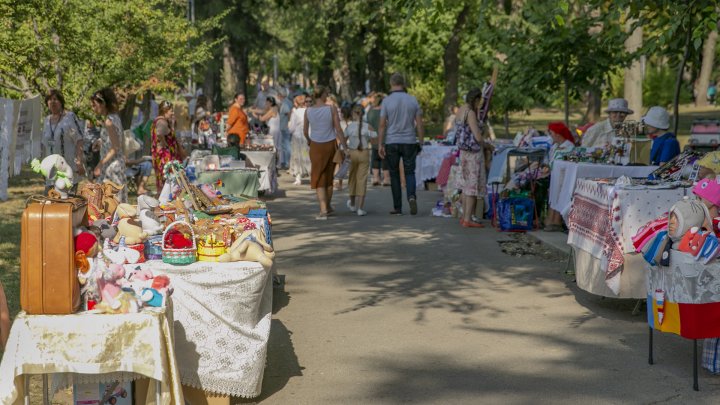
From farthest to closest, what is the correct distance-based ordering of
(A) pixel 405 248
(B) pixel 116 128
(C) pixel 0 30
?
(C) pixel 0 30 → (A) pixel 405 248 → (B) pixel 116 128

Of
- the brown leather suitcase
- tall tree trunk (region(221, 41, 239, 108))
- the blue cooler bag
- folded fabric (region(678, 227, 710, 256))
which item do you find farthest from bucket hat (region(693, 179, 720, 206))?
tall tree trunk (region(221, 41, 239, 108))

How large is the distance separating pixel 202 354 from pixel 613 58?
14502mm

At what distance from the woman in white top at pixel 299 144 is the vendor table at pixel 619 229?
1405cm

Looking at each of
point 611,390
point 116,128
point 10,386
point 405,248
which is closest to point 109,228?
point 10,386

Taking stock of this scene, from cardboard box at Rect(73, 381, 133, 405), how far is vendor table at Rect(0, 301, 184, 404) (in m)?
0.31

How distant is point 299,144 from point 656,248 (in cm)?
1660

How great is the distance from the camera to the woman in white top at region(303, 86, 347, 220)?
15117mm

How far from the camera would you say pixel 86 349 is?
519cm

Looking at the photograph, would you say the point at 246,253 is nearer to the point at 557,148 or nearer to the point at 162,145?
the point at 162,145

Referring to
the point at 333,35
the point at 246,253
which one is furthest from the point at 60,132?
the point at 333,35

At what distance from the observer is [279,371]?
7.14 meters

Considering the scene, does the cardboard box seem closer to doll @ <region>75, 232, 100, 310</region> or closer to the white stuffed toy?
doll @ <region>75, 232, 100, 310</region>

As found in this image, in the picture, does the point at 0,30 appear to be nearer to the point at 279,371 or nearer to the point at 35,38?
the point at 35,38

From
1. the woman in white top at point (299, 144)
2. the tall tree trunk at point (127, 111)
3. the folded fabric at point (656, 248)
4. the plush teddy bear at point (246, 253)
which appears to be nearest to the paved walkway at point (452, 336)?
the folded fabric at point (656, 248)
